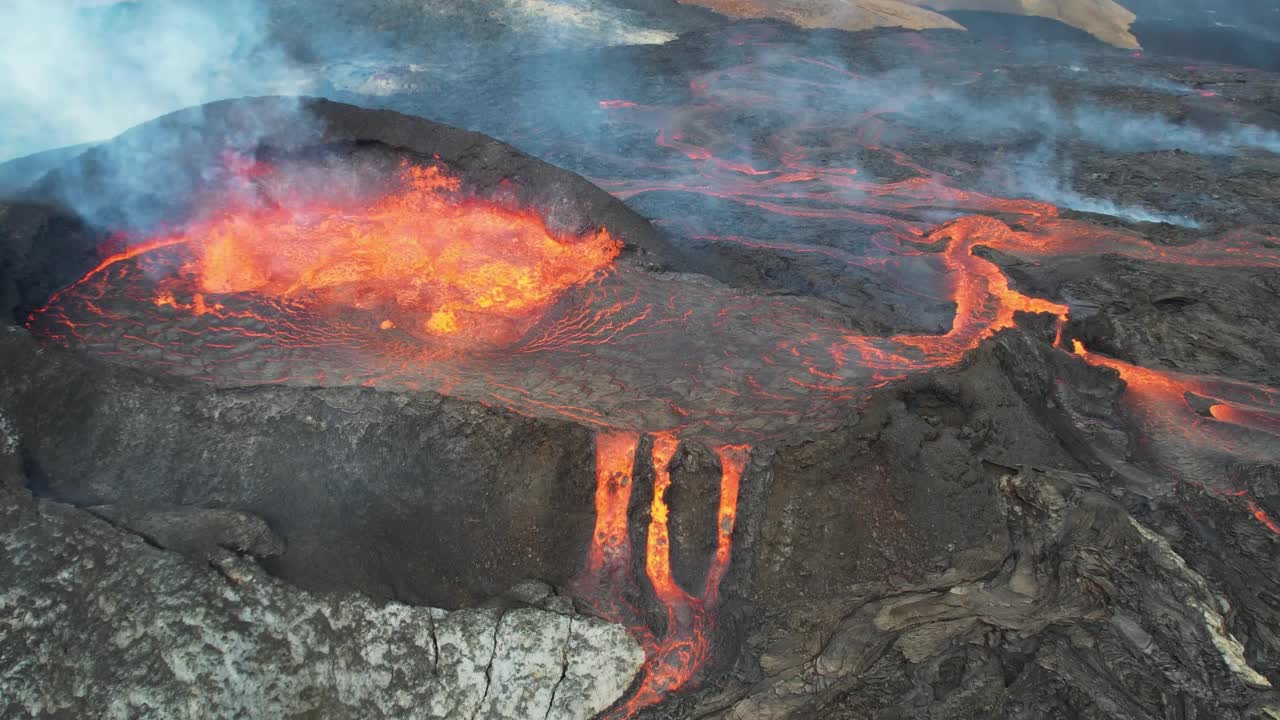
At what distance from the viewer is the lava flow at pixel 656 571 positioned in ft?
15.3

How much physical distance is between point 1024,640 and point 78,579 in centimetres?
556

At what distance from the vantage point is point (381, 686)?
423 centimetres

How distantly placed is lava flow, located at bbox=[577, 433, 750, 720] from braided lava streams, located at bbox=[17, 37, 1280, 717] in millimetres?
14

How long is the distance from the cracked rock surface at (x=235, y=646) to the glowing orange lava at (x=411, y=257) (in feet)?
9.99

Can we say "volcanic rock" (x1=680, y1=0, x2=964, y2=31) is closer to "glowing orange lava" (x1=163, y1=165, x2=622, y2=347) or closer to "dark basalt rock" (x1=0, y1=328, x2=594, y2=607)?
"glowing orange lava" (x1=163, y1=165, x2=622, y2=347)

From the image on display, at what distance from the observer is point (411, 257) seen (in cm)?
769

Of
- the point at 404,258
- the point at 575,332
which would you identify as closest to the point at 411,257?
the point at 404,258

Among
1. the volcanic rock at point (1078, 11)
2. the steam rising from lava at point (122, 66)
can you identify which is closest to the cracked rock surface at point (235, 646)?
the steam rising from lava at point (122, 66)

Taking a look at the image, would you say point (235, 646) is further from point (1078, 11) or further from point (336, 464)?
point (1078, 11)

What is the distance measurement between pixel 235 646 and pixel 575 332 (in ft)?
12.6

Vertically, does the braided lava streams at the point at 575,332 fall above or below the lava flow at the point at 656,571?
above

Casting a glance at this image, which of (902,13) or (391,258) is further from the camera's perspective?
(902,13)

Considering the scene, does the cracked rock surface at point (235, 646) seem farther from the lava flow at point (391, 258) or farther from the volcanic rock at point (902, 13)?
the volcanic rock at point (902, 13)

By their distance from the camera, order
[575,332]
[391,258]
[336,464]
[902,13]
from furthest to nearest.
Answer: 1. [902,13]
2. [391,258]
3. [575,332]
4. [336,464]
